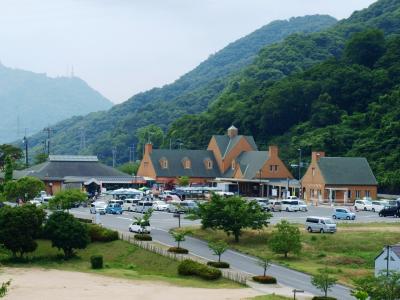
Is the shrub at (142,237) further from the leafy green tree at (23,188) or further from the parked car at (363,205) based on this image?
the parked car at (363,205)

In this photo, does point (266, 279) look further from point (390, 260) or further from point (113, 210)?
point (113, 210)

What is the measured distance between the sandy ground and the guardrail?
2243 mm

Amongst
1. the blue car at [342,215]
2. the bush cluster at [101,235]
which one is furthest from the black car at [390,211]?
the bush cluster at [101,235]

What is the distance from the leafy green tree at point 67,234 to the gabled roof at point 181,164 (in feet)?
161

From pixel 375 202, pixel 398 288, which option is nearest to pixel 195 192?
pixel 375 202

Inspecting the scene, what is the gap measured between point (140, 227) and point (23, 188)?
791 inches

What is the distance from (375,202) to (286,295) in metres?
37.1

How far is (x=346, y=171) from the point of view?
82.0 meters

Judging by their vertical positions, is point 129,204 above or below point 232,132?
below

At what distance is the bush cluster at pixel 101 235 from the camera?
51.7m

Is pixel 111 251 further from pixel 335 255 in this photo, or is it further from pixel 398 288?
pixel 398 288

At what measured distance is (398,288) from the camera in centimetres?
3042

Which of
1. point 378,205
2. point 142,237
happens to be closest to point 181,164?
point 378,205

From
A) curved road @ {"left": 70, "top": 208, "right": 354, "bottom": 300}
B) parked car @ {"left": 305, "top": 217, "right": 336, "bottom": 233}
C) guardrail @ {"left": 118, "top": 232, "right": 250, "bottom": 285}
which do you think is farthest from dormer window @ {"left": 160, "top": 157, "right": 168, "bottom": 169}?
parked car @ {"left": 305, "top": 217, "right": 336, "bottom": 233}
